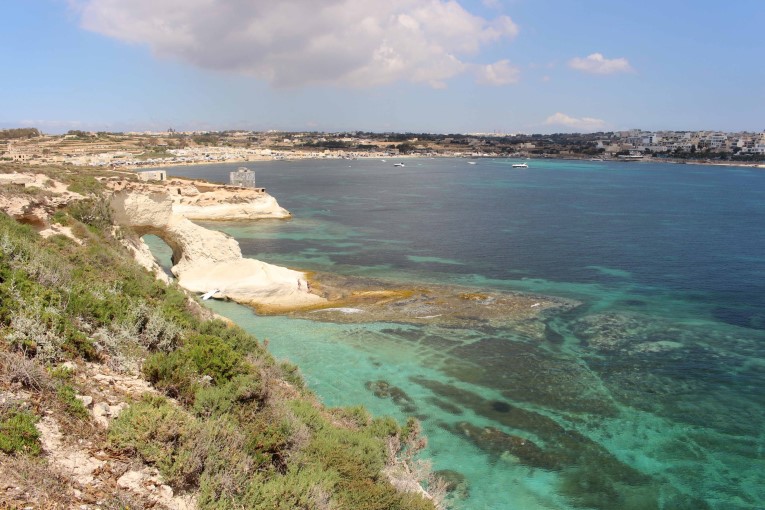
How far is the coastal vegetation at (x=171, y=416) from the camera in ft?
20.1

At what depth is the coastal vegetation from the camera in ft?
20.1

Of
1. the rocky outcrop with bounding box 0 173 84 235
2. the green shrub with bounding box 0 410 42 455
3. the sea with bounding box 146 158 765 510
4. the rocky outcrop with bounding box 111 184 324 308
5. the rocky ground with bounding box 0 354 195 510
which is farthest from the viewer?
the rocky outcrop with bounding box 111 184 324 308

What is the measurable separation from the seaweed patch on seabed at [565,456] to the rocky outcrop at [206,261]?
1334 cm

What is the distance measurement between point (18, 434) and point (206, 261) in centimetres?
2598

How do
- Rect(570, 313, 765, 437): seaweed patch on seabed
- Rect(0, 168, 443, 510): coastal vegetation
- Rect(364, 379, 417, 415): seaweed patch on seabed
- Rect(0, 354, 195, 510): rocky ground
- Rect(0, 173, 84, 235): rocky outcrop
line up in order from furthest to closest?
Rect(0, 173, 84, 235): rocky outcrop, Rect(570, 313, 765, 437): seaweed patch on seabed, Rect(364, 379, 417, 415): seaweed patch on seabed, Rect(0, 168, 443, 510): coastal vegetation, Rect(0, 354, 195, 510): rocky ground

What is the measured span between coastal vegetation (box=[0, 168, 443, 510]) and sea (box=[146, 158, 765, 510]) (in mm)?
4230

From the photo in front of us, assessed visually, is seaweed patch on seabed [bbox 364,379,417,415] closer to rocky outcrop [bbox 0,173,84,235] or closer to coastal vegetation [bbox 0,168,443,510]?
coastal vegetation [bbox 0,168,443,510]

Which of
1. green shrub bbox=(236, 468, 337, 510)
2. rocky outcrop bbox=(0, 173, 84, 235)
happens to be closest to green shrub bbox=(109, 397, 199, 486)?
green shrub bbox=(236, 468, 337, 510)

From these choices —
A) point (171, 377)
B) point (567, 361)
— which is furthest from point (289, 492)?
point (567, 361)

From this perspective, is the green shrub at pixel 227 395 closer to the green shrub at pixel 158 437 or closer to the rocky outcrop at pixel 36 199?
the green shrub at pixel 158 437

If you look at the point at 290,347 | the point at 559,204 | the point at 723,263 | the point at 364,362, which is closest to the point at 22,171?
the point at 290,347

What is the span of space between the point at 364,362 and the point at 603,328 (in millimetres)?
11711

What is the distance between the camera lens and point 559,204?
2726 inches

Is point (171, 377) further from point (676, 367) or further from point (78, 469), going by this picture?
point (676, 367)
